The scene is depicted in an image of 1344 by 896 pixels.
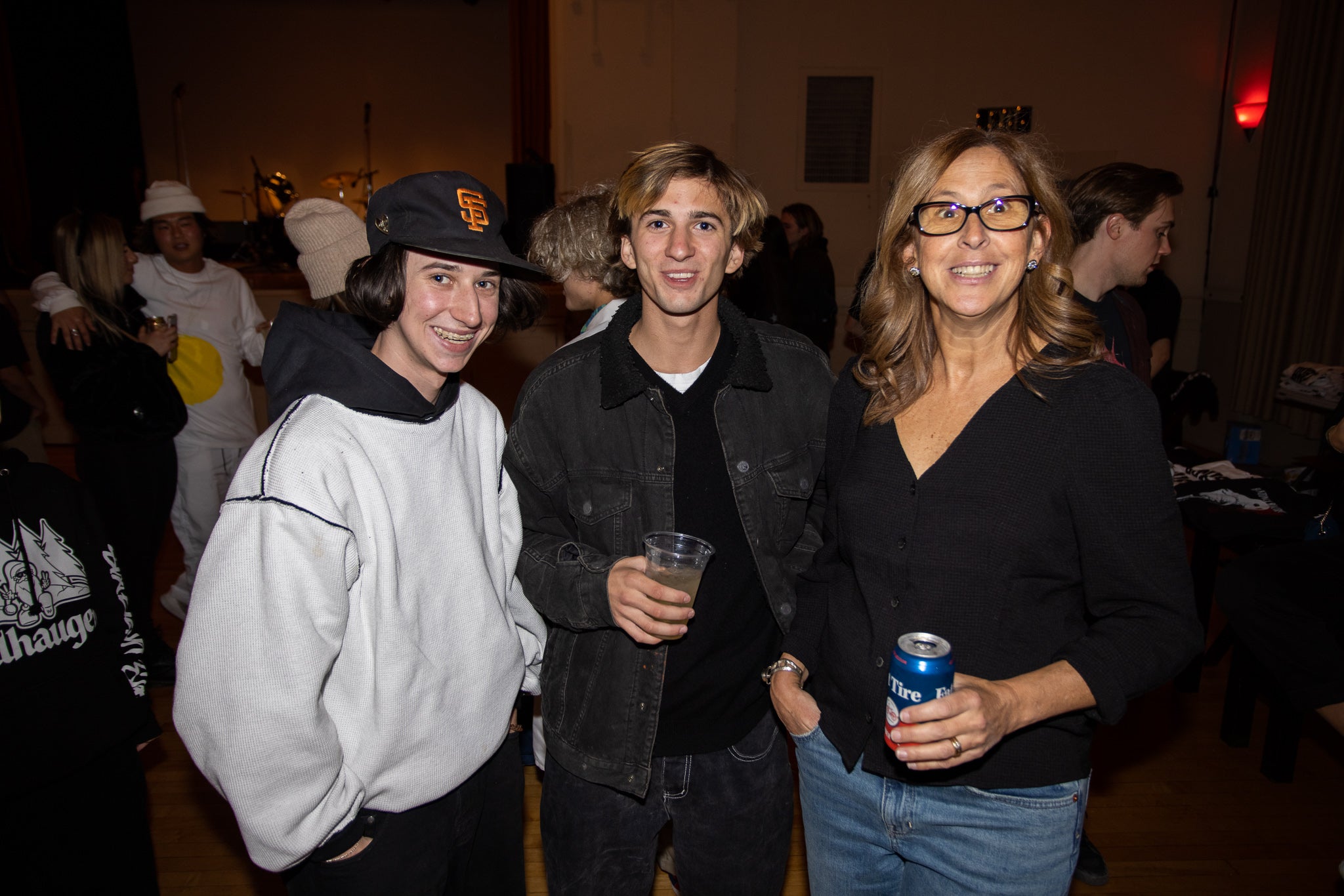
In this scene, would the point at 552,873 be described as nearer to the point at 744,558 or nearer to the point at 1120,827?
the point at 744,558

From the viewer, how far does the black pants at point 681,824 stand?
1637mm

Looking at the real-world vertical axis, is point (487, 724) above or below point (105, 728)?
above

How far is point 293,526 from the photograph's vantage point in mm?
1177

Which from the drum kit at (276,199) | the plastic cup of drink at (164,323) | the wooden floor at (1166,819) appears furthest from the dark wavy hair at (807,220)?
the drum kit at (276,199)

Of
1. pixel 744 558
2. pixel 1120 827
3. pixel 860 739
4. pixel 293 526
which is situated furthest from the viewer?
pixel 1120 827

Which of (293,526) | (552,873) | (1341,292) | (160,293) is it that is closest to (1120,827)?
(552,873)

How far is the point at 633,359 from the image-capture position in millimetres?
1658

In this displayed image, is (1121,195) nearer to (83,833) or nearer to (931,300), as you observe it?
(931,300)

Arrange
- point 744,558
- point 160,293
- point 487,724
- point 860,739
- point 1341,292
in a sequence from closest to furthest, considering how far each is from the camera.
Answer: point 860,739
point 487,724
point 744,558
point 160,293
point 1341,292

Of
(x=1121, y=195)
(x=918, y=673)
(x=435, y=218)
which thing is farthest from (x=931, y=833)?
(x=1121, y=195)

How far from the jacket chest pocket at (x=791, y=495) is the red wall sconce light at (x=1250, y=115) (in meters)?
7.97

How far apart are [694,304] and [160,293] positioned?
10.0ft

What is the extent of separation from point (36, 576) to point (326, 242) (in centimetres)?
94

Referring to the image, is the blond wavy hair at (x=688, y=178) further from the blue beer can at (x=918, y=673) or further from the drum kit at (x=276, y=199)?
the drum kit at (x=276, y=199)
